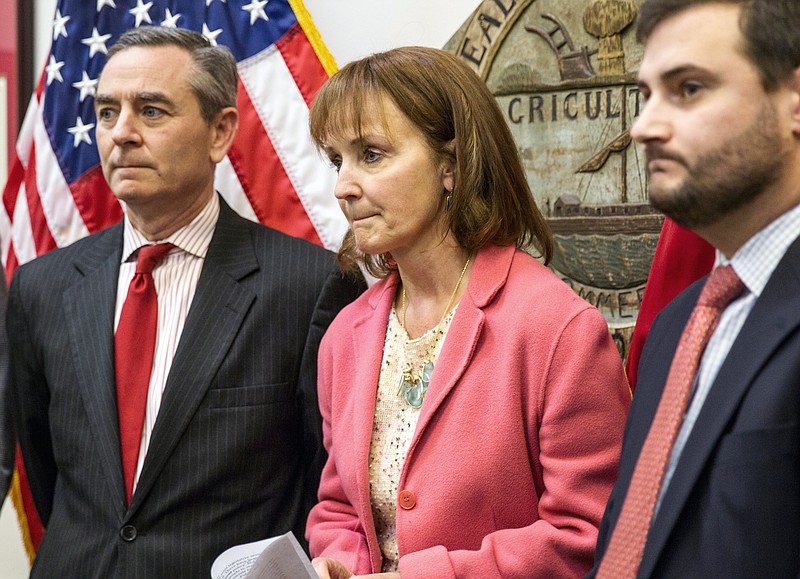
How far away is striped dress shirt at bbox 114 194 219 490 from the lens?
225 cm

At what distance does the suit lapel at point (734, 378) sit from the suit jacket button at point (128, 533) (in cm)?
128

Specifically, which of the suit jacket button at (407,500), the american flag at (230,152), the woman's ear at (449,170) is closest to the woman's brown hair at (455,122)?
the woman's ear at (449,170)

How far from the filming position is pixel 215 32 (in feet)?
9.20

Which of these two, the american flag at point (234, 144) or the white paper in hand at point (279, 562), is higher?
the american flag at point (234, 144)

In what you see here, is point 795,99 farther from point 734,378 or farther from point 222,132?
point 222,132

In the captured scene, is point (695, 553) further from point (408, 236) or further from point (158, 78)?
point (158, 78)

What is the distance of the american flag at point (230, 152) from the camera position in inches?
108

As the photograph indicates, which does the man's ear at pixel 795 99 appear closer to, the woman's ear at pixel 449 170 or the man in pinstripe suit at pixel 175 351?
the woman's ear at pixel 449 170

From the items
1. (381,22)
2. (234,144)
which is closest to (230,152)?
(234,144)

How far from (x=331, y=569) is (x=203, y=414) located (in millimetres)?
524

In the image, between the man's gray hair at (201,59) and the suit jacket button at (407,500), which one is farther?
the man's gray hair at (201,59)

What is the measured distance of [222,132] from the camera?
8.15 feet

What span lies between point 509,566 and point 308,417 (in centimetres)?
72

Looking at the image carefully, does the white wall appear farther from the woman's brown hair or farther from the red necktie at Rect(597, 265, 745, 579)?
the red necktie at Rect(597, 265, 745, 579)
